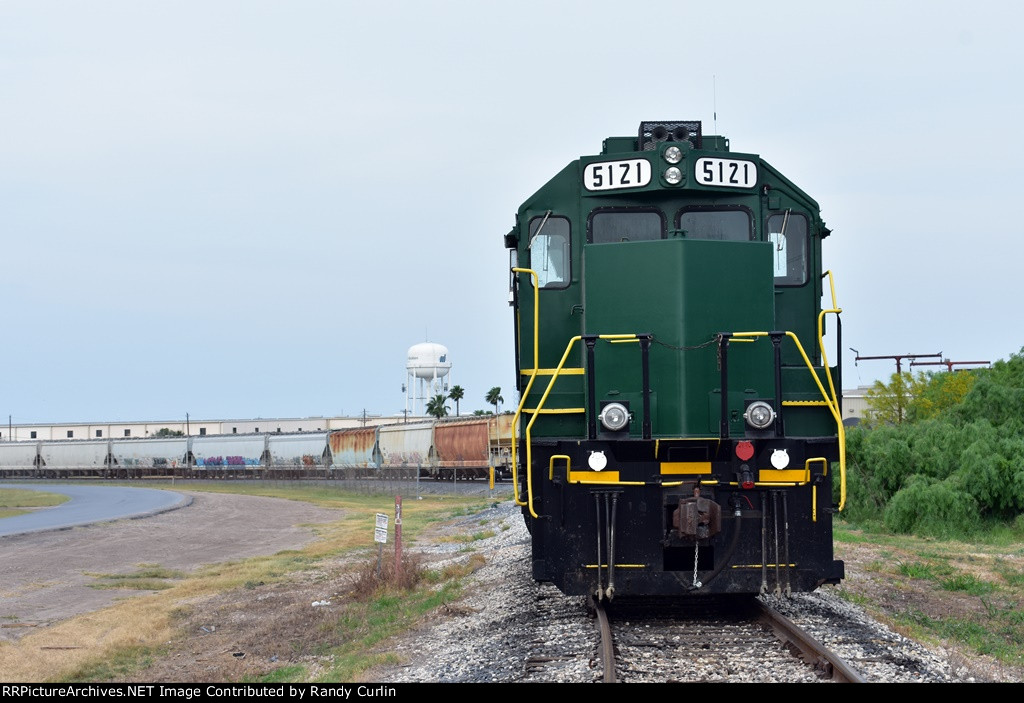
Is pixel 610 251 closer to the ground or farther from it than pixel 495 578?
farther from it

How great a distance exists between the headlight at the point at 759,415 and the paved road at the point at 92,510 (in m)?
23.7

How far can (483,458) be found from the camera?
47.4m

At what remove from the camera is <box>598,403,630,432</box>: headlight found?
8906mm

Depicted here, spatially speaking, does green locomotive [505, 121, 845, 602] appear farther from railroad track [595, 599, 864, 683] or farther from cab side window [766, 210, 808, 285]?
railroad track [595, 599, 864, 683]

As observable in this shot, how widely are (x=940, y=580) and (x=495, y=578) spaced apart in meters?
5.84

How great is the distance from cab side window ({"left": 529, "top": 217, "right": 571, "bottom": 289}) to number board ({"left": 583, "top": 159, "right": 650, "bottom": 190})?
461mm

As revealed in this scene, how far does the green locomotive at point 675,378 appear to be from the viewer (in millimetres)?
8891

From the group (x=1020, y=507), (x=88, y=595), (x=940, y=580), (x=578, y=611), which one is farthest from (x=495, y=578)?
(x=1020, y=507)

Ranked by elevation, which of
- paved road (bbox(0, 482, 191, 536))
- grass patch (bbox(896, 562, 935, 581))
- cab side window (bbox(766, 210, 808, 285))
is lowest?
paved road (bbox(0, 482, 191, 536))

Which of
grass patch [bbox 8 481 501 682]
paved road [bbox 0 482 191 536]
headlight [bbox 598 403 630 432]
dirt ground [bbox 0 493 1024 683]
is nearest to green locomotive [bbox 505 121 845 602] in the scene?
headlight [bbox 598 403 630 432]

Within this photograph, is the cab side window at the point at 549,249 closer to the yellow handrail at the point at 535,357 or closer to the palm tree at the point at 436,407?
the yellow handrail at the point at 535,357

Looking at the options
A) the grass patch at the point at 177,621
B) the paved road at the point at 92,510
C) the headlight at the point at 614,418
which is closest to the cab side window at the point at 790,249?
the headlight at the point at 614,418
